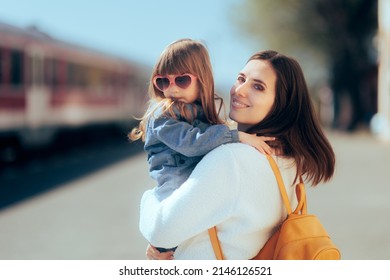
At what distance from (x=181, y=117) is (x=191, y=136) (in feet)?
0.29

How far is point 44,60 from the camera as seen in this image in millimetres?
14148

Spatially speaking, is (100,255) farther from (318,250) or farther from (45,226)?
(318,250)

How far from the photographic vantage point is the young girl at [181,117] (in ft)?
6.19

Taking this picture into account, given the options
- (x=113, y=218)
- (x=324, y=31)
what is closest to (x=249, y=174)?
(x=113, y=218)

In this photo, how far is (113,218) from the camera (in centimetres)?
765

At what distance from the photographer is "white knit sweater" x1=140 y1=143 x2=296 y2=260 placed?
177 centimetres

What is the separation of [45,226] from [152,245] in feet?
18.0

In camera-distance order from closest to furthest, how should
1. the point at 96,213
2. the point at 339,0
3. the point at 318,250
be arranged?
the point at 318,250 < the point at 96,213 < the point at 339,0

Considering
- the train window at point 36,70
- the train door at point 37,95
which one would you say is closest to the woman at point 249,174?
the train door at point 37,95

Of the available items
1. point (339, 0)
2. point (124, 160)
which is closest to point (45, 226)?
point (124, 160)

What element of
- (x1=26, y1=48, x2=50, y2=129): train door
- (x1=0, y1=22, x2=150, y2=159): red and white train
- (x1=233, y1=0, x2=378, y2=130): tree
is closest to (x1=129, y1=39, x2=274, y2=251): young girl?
(x1=0, y1=22, x2=150, y2=159): red and white train

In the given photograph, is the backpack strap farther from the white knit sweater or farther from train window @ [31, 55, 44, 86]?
train window @ [31, 55, 44, 86]

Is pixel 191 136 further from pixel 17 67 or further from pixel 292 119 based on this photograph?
pixel 17 67

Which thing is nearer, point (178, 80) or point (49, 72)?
point (178, 80)
